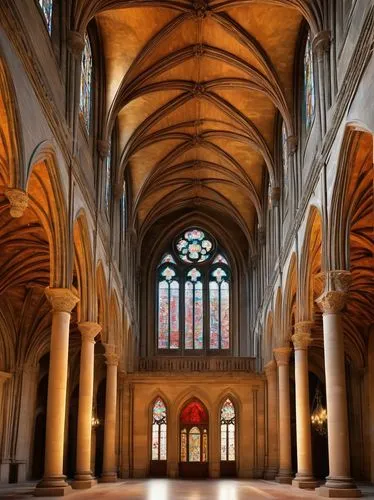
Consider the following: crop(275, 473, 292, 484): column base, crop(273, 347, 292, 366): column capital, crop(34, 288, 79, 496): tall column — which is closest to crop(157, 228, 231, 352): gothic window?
crop(273, 347, 292, 366): column capital

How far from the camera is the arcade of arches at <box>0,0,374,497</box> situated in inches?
762

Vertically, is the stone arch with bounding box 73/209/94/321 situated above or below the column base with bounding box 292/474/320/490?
above

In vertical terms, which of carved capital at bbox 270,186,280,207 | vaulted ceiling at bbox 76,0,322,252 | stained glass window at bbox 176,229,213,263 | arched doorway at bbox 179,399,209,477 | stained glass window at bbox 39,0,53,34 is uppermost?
vaulted ceiling at bbox 76,0,322,252

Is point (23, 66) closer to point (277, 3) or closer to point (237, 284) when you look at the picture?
point (277, 3)

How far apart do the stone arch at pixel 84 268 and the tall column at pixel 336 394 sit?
7879mm

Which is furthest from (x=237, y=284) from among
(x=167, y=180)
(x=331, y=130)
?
(x=331, y=130)

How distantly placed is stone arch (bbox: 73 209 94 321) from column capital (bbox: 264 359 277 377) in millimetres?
13454

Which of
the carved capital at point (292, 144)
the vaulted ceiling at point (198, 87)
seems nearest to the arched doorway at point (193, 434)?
the vaulted ceiling at point (198, 87)

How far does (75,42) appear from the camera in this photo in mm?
21438

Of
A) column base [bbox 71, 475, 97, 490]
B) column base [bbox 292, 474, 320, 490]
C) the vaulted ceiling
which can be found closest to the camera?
column base [bbox 71, 475, 97, 490]

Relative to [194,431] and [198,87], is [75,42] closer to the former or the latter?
[198,87]

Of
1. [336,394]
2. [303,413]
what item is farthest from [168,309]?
[336,394]

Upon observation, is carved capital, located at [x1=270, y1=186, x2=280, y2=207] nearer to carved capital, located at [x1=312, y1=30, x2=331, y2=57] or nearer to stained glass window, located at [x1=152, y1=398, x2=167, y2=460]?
carved capital, located at [x1=312, y1=30, x2=331, y2=57]

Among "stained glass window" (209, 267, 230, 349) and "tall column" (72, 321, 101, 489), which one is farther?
"stained glass window" (209, 267, 230, 349)
